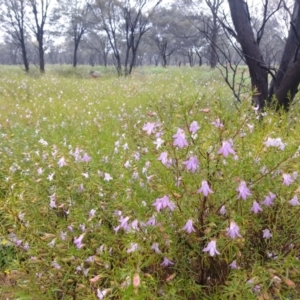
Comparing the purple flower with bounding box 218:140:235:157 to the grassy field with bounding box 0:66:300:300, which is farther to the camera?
the grassy field with bounding box 0:66:300:300

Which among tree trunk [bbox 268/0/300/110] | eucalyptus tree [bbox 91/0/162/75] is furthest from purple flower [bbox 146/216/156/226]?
eucalyptus tree [bbox 91/0/162/75]

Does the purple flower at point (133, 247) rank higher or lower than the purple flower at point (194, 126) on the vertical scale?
lower

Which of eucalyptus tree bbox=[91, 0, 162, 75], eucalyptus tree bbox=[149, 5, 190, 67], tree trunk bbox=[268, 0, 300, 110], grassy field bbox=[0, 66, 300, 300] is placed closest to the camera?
grassy field bbox=[0, 66, 300, 300]

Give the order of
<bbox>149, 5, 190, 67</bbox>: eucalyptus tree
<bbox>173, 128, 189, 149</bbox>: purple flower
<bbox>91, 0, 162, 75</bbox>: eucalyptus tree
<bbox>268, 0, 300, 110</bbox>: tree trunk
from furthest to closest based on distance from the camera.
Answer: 1. <bbox>149, 5, 190, 67</bbox>: eucalyptus tree
2. <bbox>91, 0, 162, 75</bbox>: eucalyptus tree
3. <bbox>268, 0, 300, 110</bbox>: tree trunk
4. <bbox>173, 128, 189, 149</bbox>: purple flower

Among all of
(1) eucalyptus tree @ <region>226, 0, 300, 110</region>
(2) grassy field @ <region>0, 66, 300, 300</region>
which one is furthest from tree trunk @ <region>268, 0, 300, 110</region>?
(2) grassy field @ <region>0, 66, 300, 300</region>

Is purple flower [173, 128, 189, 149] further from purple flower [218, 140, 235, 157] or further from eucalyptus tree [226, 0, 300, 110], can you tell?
eucalyptus tree [226, 0, 300, 110]

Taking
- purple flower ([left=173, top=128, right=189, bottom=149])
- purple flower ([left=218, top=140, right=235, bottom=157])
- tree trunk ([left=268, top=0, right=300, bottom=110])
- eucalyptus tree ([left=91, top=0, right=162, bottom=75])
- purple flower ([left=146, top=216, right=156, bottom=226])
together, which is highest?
eucalyptus tree ([left=91, top=0, right=162, bottom=75])

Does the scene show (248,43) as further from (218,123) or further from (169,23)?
(169,23)

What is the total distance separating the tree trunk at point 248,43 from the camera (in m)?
4.31

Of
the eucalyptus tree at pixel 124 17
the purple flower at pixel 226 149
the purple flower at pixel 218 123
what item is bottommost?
the purple flower at pixel 226 149

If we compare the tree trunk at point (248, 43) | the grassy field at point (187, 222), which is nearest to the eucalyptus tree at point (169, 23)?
the tree trunk at point (248, 43)

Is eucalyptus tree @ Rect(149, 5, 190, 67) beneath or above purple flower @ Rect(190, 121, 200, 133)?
above

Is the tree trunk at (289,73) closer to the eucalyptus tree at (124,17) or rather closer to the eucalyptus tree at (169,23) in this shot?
the eucalyptus tree at (124,17)

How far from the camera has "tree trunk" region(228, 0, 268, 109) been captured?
431cm
